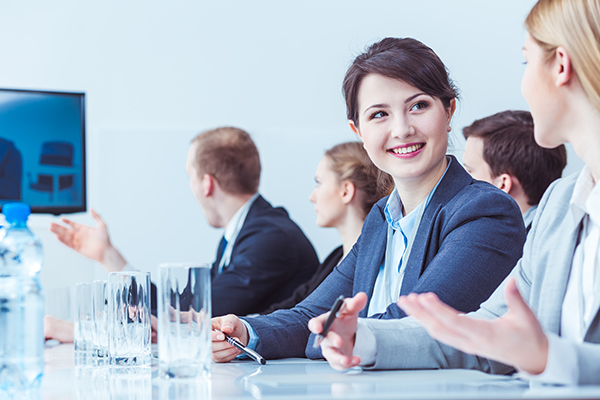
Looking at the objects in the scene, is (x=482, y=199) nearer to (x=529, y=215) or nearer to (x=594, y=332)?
(x=594, y=332)

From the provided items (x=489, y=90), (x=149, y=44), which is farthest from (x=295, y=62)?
(x=489, y=90)

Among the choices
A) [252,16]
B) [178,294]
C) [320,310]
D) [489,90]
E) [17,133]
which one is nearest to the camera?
[178,294]

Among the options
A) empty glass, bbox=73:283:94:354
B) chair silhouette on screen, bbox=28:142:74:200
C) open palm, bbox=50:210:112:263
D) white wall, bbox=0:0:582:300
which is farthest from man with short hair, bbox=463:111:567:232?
chair silhouette on screen, bbox=28:142:74:200

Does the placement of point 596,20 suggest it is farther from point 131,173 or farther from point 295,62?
point 131,173

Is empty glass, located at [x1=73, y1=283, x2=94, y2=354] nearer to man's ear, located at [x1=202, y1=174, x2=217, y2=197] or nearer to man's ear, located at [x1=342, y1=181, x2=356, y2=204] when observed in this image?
man's ear, located at [x1=342, y1=181, x2=356, y2=204]

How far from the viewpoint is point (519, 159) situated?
2.48 m

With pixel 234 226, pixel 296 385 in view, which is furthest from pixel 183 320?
pixel 234 226

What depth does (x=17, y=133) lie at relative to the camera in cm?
325

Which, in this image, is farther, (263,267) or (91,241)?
(263,267)

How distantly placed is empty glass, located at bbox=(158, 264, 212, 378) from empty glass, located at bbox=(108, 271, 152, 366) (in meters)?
0.23

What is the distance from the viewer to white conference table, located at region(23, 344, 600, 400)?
73 cm

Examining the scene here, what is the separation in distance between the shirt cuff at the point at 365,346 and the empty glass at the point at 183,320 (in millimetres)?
234

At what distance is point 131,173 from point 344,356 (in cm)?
292

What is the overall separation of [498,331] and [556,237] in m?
0.34
